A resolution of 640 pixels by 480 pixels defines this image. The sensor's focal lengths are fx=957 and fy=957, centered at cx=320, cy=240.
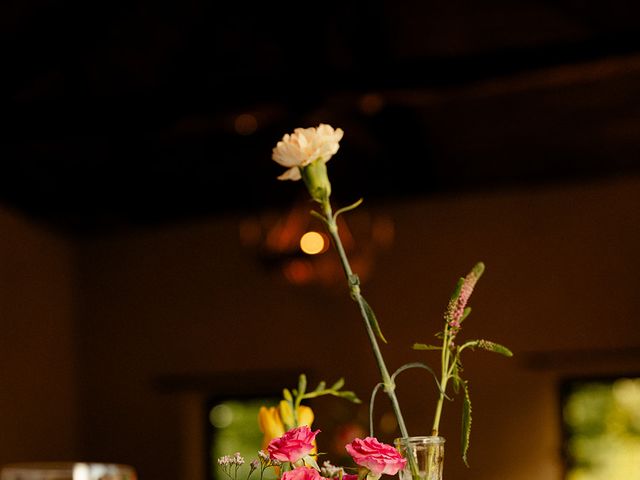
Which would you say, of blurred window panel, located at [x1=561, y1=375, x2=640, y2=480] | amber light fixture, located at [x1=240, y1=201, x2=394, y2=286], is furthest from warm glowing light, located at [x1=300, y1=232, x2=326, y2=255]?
blurred window panel, located at [x1=561, y1=375, x2=640, y2=480]

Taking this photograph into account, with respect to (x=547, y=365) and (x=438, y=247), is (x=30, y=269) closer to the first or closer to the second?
(x=438, y=247)

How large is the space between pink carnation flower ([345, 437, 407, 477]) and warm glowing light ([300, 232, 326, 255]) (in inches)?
126

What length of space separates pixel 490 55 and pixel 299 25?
36.6 inches

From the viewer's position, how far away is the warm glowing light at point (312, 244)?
4.09 meters

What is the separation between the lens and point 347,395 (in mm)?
990

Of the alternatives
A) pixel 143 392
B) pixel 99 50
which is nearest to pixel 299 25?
pixel 99 50

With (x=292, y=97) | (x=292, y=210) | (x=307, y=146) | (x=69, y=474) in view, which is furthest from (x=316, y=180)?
(x=292, y=210)

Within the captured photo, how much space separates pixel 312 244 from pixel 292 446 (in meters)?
3.21

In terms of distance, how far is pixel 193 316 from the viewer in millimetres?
6625

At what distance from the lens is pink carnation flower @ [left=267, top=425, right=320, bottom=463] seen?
879 millimetres

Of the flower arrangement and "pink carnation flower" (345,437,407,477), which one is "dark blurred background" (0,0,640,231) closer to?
the flower arrangement

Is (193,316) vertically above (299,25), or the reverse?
(299,25)

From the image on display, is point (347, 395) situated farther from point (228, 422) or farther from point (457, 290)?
point (228, 422)

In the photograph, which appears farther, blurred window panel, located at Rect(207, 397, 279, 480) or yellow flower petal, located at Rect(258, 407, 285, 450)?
blurred window panel, located at Rect(207, 397, 279, 480)
